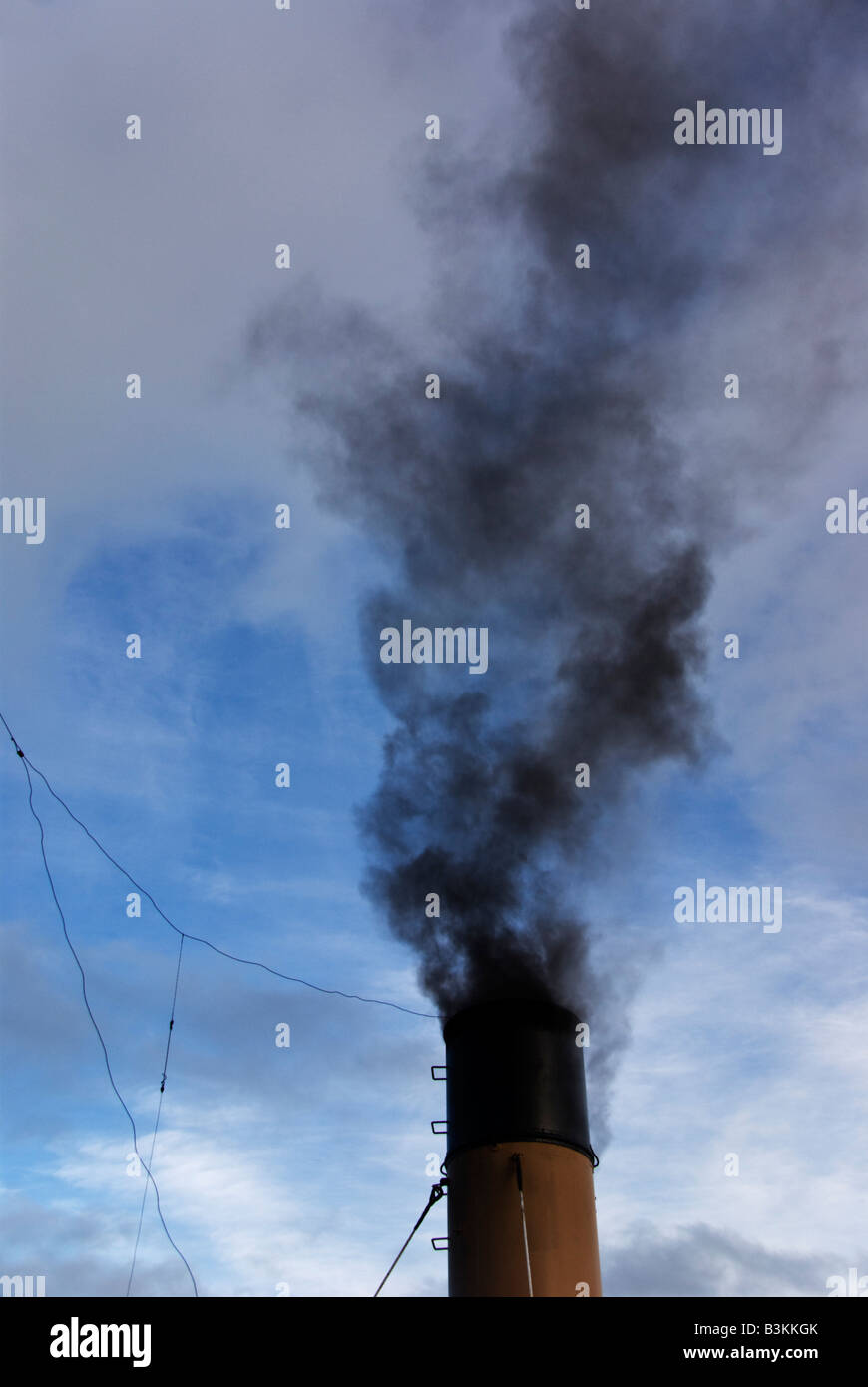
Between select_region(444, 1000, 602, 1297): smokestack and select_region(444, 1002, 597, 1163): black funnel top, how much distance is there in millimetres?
10

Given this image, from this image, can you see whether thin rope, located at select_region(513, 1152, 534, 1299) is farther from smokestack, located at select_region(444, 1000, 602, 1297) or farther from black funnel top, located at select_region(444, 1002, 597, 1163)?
black funnel top, located at select_region(444, 1002, 597, 1163)

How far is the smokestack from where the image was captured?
10.1 m

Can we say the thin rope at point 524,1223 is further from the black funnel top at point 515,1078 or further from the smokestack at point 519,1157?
the black funnel top at point 515,1078

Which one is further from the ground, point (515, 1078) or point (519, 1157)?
point (515, 1078)

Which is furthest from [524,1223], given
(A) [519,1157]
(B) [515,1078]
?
(B) [515,1078]

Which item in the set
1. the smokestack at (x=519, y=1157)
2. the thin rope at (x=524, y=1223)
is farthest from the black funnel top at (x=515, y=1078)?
the thin rope at (x=524, y=1223)

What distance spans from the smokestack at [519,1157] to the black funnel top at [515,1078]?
0.4 inches

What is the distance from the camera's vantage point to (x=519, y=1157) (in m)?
10.3

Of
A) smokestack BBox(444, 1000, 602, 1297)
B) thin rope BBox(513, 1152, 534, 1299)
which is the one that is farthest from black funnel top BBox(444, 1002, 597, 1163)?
thin rope BBox(513, 1152, 534, 1299)

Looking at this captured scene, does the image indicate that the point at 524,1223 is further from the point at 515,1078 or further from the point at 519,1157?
the point at 515,1078

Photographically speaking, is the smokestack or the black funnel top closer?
the smokestack

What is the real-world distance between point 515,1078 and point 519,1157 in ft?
2.40
